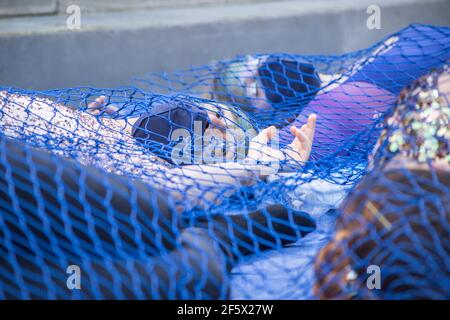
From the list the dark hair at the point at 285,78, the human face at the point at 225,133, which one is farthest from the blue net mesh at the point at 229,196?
the dark hair at the point at 285,78

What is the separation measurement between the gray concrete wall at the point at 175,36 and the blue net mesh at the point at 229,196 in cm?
66

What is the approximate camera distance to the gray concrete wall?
6.48ft

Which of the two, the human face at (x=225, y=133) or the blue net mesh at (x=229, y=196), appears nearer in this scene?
the blue net mesh at (x=229, y=196)

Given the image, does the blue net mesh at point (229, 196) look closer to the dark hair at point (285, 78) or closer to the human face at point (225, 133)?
the human face at point (225, 133)

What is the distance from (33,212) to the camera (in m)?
0.77

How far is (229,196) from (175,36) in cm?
123

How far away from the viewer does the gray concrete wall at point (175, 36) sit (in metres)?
1.97

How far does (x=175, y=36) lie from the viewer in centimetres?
213

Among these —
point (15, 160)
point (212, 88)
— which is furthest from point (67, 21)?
point (15, 160)

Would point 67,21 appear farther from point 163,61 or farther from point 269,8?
point 269,8

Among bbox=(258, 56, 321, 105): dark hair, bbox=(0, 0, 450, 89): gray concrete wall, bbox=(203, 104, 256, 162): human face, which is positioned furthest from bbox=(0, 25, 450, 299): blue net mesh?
bbox=(0, 0, 450, 89): gray concrete wall

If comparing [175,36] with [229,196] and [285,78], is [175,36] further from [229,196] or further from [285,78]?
[229,196]
